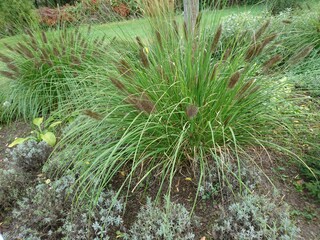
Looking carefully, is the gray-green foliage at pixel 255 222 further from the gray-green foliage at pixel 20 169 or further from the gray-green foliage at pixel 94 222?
the gray-green foliage at pixel 20 169

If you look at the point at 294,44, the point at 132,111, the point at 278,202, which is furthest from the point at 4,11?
the point at 278,202

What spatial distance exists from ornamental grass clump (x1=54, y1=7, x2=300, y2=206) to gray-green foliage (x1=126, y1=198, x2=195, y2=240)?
0.81 feet

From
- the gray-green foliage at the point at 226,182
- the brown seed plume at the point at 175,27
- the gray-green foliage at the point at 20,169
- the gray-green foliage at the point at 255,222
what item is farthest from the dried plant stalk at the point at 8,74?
the gray-green foliage at the point at 255,222

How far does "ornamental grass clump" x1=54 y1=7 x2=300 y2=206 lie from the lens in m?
2.40

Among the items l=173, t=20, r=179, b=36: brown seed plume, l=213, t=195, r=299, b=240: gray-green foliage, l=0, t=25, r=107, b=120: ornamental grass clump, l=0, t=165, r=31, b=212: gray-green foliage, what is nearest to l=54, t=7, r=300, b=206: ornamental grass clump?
l=173, t=20, r=179, b=36: brown seed plume

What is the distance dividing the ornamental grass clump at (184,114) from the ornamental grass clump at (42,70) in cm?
145

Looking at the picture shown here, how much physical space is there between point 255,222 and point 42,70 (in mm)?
3137

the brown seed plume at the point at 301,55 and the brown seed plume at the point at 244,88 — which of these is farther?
the brown seed plume at the point at 301,55

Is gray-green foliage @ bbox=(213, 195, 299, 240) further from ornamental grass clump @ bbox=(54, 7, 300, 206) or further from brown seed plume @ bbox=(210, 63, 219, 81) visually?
brown seed plume @ bbox=(210, 63, 219, 81)

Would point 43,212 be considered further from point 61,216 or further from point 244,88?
point 244,88

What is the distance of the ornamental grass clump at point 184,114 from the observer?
2400mm

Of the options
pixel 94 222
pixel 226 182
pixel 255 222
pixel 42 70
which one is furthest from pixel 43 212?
pixel 42 70

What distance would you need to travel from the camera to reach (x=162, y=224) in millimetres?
2086

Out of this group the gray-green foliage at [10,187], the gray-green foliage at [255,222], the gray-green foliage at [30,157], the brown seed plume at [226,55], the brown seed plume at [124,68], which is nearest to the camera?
the gray-green foliage at [255,222]
